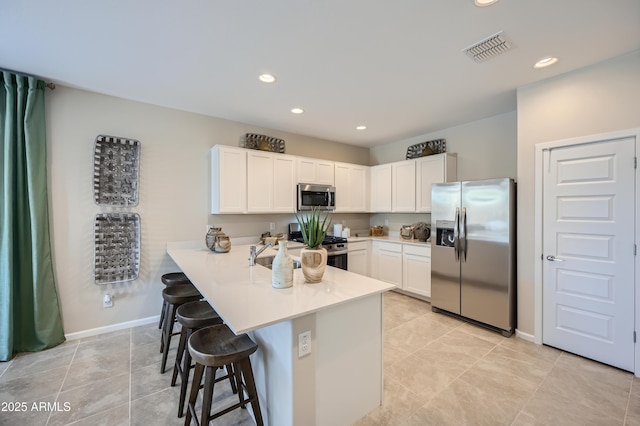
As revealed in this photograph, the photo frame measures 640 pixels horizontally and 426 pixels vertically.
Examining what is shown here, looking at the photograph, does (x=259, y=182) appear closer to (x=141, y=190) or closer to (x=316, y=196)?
(x=316, y=196)

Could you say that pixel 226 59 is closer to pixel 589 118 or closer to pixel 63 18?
pixel 63 18

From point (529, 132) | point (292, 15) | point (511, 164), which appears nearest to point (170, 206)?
point (292, 15)

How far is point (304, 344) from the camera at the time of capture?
4.79 feet

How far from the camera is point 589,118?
2.43 meters

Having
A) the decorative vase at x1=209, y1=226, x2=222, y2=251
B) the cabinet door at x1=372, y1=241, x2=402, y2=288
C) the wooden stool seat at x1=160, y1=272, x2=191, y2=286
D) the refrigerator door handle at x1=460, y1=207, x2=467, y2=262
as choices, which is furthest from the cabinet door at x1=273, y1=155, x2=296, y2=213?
the refrigerator door handle at x1=460, y1=207, x2=467, y2=262

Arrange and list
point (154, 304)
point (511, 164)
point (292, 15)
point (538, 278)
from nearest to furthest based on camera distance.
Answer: point (292, 15) < point (538, 278) < point (154, 304) < point (511, 164)

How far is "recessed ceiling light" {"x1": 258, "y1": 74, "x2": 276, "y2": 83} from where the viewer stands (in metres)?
2.58

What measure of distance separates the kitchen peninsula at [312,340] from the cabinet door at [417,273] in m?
2.28

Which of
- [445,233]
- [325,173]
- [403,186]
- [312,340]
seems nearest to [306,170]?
[325,173]

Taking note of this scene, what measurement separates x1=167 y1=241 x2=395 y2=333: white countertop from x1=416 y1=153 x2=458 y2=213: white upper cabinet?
2649mm

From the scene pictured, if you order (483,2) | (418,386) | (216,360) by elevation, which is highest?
(483,2)

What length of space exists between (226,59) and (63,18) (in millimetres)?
1053

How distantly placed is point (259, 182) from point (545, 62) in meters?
3.36

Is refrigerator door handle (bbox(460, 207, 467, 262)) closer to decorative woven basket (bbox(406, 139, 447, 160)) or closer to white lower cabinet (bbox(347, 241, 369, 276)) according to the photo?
decorative woven basket (bbox(406, 139, 447, 160))
